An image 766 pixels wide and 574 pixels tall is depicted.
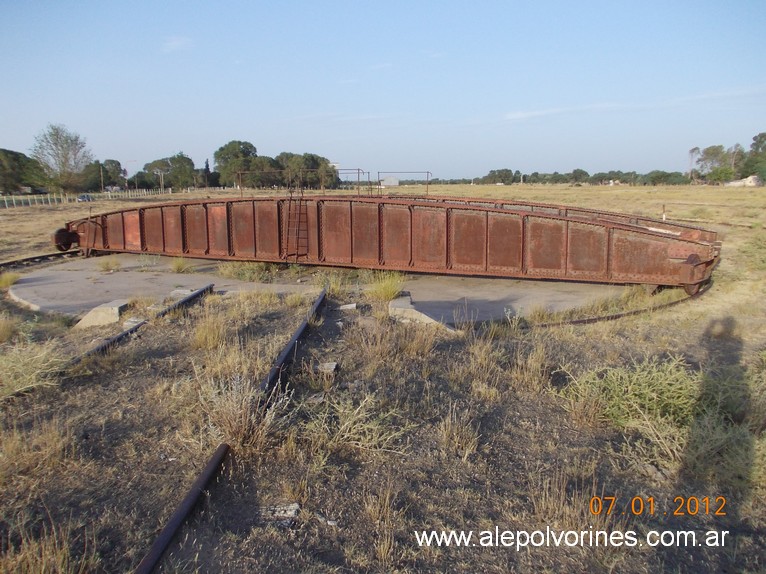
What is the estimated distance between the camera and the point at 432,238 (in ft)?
45.4

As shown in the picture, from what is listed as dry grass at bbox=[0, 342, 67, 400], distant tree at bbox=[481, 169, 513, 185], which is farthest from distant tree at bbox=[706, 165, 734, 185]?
dry grass at bbox=[0, 342, 67, 400]

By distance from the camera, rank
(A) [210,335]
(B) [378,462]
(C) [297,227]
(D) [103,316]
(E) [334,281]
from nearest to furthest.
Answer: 1. (B) [378,462]
2. (A) [210,335]
3. (D) [103,316]
4. (E) [334,281]
5. (C) [297,227]

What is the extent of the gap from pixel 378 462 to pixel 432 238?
997 cm

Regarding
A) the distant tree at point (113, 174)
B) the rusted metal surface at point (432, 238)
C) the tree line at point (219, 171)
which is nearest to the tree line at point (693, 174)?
the tree line at point (219, 171)

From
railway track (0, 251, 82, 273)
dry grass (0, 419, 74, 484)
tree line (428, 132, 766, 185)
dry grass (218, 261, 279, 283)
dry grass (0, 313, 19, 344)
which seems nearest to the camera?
dry grass (0, 419, 74, 484)

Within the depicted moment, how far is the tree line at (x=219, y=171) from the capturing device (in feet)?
214

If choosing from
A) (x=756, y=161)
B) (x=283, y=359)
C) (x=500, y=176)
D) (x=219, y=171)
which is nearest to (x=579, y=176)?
(x=500, y=176)

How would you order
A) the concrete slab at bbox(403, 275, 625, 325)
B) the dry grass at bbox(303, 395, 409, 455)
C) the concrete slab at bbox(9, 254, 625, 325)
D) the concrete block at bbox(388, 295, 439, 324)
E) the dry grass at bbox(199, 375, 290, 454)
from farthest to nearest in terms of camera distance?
the concrete slab at bbox(9, 254, 625, 325)
the concrete slab at bbox(403, 275, 625, 325)
the concrete block at bbox(388, 295, 439, 324)
the dry grass at bbox(303, 395, 409, 455)
the dry grass at bbox(199, 375, 290, 454)

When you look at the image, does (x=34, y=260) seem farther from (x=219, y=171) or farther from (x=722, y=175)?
(x=722, y=175)

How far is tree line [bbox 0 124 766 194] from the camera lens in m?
65.2

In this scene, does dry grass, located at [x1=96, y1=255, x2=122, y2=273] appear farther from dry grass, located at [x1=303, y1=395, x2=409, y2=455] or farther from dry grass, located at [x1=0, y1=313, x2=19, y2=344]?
dry grass, located at [x1=303, y1=395, x2=409, y2=455]

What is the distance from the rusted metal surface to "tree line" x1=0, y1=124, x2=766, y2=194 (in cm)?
2454

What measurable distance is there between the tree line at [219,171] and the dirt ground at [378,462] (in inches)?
1394

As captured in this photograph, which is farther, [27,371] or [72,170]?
[72,170]
